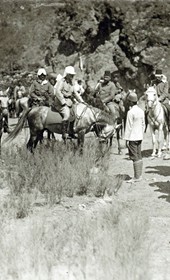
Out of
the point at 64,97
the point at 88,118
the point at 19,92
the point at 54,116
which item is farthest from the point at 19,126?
the point at 19,92

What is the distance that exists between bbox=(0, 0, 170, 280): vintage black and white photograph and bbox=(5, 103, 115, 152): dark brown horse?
1.1 inches

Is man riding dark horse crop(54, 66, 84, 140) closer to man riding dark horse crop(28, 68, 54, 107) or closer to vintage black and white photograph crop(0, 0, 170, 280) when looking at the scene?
vintage black and white photograph crop(0, 0, 170, 280)

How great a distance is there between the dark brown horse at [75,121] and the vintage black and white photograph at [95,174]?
0.03 meters

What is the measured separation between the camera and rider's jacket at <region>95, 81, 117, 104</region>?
15.2 m

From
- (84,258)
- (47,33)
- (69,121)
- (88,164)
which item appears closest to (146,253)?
(84,258)

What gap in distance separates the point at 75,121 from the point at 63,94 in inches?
31.1

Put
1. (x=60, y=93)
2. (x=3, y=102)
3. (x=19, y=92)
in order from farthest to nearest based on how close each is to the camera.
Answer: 1. (x=19, y=92)
2. (x=3, y=102)
3. (x=60, y=93)

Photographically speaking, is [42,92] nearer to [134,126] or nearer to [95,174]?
[95,174]

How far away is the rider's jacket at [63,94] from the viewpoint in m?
13.2

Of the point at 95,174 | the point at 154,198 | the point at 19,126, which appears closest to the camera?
the point at 154,198

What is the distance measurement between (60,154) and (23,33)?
111ft

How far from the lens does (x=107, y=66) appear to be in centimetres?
3216

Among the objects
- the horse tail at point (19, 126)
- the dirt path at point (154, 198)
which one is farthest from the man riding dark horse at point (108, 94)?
the horse tail at point (19, 126)

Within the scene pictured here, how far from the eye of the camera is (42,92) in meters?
15.0
